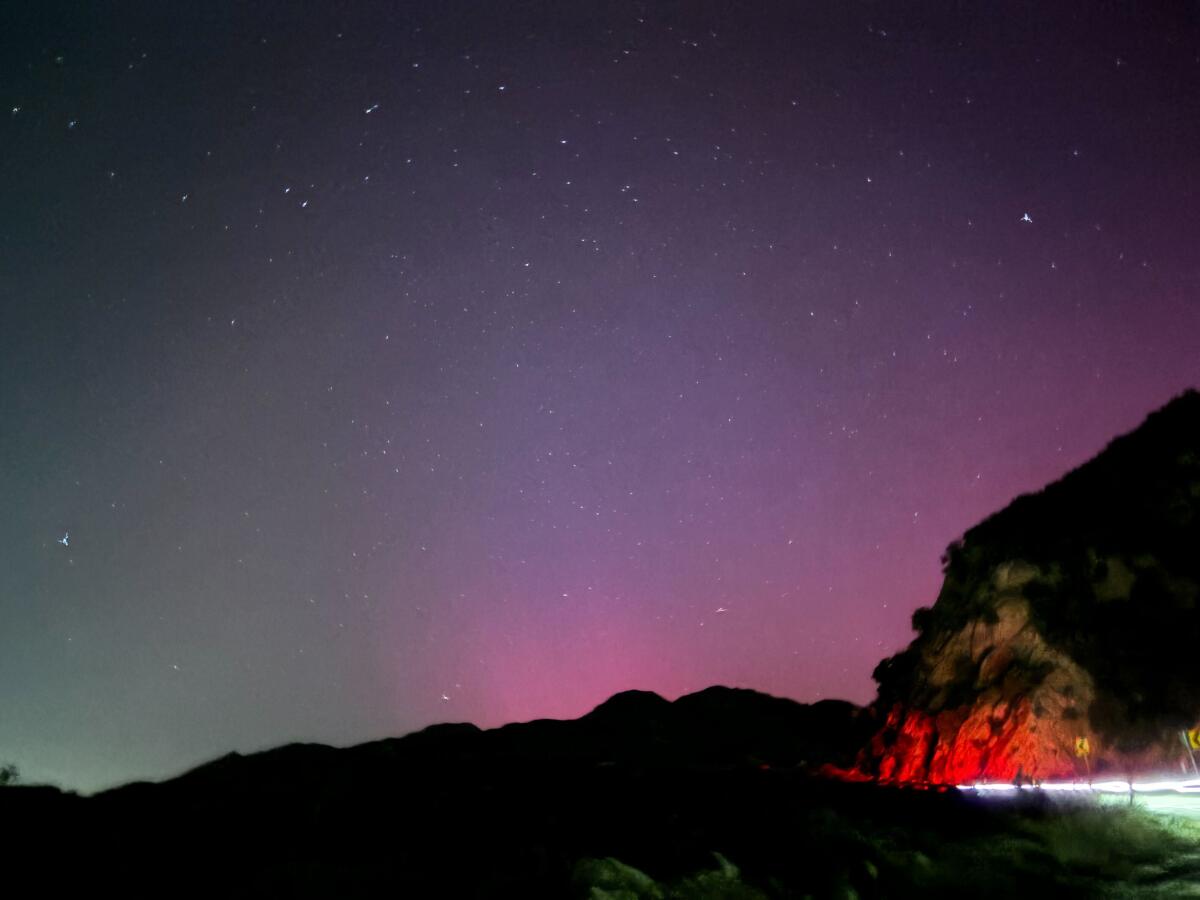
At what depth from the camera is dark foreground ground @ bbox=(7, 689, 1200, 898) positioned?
13305mm

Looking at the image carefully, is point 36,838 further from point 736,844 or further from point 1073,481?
point 1073,481

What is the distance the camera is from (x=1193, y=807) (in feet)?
54.5

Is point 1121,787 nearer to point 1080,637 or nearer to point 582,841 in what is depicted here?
point 1080,637

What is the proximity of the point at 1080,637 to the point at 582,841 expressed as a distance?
17910mm

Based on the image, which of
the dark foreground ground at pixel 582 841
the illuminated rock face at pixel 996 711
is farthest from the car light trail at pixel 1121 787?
the dark foreground ground at pixel 582 841

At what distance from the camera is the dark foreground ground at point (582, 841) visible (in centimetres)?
1330

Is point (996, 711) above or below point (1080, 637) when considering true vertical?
below

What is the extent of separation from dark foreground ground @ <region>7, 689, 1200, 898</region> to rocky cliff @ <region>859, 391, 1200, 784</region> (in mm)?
6883

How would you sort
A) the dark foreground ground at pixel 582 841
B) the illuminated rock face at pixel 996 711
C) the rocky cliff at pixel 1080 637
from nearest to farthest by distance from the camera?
the dark foreground ground at pixel 582 841 < the rocky cliff at pixel 1080 637 < the illuminated rock face at pixel 996 711

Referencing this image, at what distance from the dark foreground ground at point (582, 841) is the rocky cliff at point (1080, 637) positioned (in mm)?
6883

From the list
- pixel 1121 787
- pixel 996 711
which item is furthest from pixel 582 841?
pixel 996 711

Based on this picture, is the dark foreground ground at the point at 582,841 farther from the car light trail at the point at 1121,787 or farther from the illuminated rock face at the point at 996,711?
the illuminated rock face at the point at 996,711

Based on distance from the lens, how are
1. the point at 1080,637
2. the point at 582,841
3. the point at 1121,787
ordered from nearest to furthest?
the point at 582,841, the point at 1121,787, the point at 1080,637

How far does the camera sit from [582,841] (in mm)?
17406
